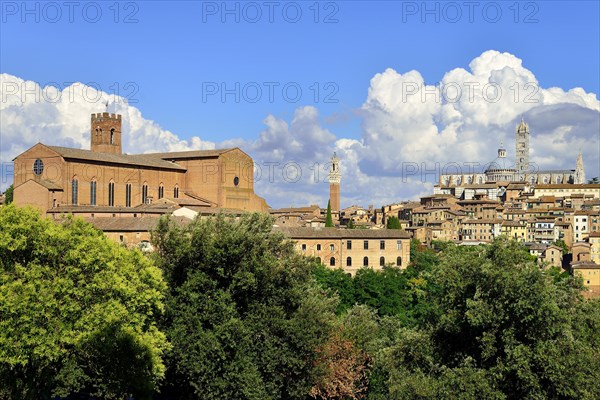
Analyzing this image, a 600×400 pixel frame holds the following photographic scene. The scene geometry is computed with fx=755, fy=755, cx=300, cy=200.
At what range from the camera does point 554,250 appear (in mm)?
81000

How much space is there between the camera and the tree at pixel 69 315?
18.8 meters

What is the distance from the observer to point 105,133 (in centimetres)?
7269

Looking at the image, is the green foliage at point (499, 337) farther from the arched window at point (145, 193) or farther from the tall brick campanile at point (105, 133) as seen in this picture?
the tall brick campanile at point (105, 133)

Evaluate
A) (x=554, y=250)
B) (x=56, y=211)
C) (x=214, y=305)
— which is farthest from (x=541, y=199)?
(x=214, y=305)

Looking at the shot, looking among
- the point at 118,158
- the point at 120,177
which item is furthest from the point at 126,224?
the point at 118,158

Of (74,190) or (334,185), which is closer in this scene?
(74,190)

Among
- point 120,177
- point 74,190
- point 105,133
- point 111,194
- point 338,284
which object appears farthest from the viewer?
point 105,133

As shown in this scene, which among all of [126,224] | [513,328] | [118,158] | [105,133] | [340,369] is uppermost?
[105,133]

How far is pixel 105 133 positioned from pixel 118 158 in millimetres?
11989

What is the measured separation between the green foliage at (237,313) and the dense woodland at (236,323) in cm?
5

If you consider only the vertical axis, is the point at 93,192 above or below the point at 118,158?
below

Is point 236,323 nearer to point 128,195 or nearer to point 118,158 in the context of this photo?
point 128,195

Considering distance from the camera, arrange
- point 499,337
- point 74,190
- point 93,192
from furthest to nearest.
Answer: point 93,192 < point 74,190 < point 499,337

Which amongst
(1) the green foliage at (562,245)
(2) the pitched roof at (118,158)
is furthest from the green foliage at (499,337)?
(1) the green foliage at (562,245)
